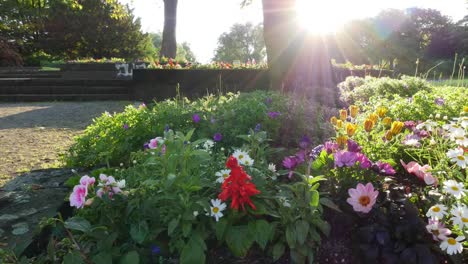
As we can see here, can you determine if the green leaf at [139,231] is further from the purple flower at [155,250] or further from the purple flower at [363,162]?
the purple flower at [363,162]

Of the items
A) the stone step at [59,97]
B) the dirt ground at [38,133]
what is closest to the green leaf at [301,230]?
the dirt ground at [38,133]

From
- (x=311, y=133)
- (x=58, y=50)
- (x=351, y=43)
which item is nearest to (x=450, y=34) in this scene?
(x=351, y=43)

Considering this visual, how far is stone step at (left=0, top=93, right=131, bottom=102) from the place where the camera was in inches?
428

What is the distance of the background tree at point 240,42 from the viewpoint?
67000 millimetres

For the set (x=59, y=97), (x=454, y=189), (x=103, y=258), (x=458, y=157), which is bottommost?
(x=59, y=97)

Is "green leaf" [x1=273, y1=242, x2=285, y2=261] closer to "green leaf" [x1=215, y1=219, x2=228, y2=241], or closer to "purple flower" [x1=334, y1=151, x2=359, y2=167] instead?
"green leaf" [x1=215, y1=219, x2=228, y2=241]

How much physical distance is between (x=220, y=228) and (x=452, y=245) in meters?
1.00

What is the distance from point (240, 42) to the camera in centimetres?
6844

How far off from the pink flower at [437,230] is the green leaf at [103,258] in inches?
55.7

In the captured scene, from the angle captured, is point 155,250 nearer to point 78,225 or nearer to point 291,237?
point 78,225

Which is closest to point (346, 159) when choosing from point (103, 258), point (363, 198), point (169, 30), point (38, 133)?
point (363, 198)

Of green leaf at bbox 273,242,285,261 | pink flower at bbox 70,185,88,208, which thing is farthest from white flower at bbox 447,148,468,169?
pink flower at bbox 70,185,88,208

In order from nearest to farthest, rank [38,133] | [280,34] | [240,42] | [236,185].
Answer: [236,185]
[38,133]
[280,34]
[240,42]

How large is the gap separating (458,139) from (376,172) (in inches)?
17.3
